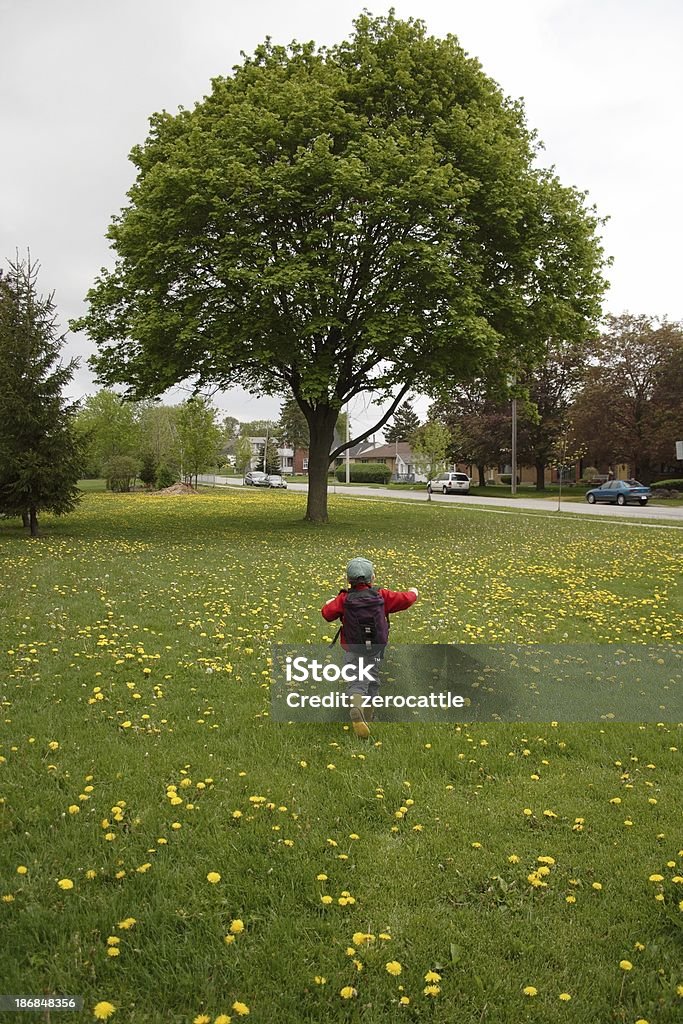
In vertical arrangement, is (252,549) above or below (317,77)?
below

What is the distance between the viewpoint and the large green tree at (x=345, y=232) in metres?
18.5

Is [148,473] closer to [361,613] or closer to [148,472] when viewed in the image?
[148,472]

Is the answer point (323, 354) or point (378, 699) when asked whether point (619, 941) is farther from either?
point (323, 354)

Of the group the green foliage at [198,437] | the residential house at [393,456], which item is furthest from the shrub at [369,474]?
the green foliage at [198,437]

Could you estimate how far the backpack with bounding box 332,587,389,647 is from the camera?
6.15 meters

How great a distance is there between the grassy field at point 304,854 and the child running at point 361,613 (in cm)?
40

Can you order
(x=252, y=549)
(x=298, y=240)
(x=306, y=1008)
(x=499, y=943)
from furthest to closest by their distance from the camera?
1. (x=298, y=240)
2. (x=252, y=549)
3. (x=499, y=943)
4. (x=306, y=1008)

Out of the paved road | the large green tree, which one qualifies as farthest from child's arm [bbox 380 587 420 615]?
the paved road

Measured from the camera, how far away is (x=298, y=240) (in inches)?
770

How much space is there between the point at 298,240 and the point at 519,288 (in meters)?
6.79

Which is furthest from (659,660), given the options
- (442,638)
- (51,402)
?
(51,402)

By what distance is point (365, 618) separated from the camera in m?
6.17

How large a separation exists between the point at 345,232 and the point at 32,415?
384 inches

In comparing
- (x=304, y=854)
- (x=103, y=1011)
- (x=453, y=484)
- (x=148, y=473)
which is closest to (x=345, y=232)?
(x=304, y=854)
